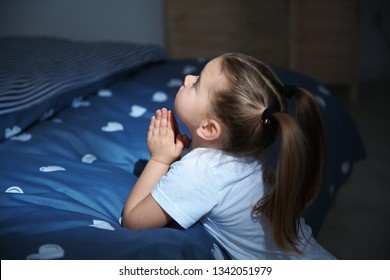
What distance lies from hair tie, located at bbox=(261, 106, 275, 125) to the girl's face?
10cm

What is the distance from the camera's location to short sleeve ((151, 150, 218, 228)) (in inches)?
32.2

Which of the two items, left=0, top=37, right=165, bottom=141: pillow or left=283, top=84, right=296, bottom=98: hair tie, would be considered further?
left=0, top=37, right=165, bottom=141: pillow

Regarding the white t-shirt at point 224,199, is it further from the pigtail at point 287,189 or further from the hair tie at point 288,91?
the hair tie at point 288,91

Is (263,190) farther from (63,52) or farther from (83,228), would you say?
(63,52)

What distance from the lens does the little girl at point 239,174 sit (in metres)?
0.82

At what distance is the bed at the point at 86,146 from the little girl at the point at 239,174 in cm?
4

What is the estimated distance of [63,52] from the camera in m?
1.59

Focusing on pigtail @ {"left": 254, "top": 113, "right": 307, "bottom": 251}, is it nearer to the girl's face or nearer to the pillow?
the girl's face

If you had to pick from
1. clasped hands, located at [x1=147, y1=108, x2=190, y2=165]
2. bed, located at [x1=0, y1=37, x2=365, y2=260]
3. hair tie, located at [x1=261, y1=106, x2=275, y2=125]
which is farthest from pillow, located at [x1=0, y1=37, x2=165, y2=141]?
hair tie, located at [x1=261, y1=106, x2=275, y2=125]

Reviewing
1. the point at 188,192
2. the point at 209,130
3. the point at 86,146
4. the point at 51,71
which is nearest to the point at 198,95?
the point at 209,130

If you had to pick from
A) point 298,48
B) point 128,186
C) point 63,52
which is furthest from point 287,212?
point 298,48

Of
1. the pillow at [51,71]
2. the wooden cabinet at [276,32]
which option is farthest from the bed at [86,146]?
Answer: the wooden cabinet at [276,32]
